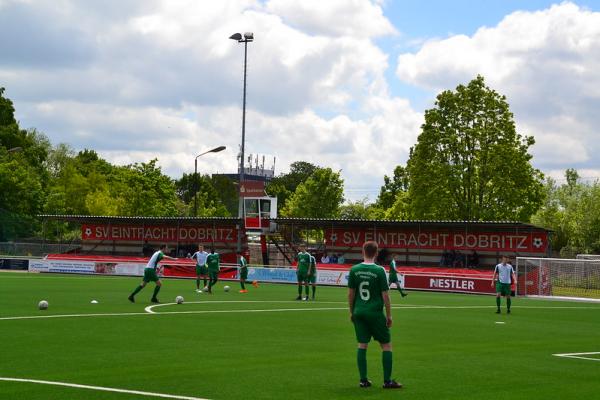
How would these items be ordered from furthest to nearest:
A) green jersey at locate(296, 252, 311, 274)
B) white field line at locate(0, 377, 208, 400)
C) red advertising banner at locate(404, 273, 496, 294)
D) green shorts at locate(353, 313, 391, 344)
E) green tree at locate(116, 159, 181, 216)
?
green tree at locate(116, 159, 181, 216), red advertising banner at locate(404, 273, 496, 294), green jersey at locate(296, 252, 311, 274), green shorts at locate(353, 313, 391, 344), white field line at locate(0, 377, 208, 400)

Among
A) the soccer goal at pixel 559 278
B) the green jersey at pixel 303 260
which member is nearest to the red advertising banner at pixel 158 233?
the soccer goal at pixel 559 278

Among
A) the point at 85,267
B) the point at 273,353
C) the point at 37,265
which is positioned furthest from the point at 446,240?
the point at 273,353

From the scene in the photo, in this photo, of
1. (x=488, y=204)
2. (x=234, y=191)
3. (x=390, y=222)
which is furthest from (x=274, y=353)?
(x=234, y=191)

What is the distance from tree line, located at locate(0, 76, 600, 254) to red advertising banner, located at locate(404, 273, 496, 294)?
1607 centimetres

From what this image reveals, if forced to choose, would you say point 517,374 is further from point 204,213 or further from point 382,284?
point 204,213

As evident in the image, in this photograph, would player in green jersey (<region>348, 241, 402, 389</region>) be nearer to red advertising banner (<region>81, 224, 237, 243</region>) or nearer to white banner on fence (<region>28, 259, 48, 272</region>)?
white banner on fence (<region>28, 259, 48, 272</region>)

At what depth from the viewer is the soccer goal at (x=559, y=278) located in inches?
1683

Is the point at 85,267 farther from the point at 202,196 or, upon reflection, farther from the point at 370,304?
the point at 202,196

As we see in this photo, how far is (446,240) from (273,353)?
4306 centimetres

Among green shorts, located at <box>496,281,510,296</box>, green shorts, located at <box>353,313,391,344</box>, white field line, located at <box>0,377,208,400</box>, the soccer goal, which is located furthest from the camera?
the soccer goal

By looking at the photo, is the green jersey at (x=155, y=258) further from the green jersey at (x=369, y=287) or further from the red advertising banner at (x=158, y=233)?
the red advertising banner at (x=158, y=233)

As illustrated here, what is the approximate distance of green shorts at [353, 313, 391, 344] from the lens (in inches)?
469

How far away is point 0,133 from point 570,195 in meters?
61.6

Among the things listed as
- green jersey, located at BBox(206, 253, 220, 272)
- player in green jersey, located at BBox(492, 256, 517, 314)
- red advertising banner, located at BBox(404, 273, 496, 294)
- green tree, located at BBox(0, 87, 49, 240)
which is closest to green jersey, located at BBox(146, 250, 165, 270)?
green jersey, located at BBox(206, 253, 220, 272)
